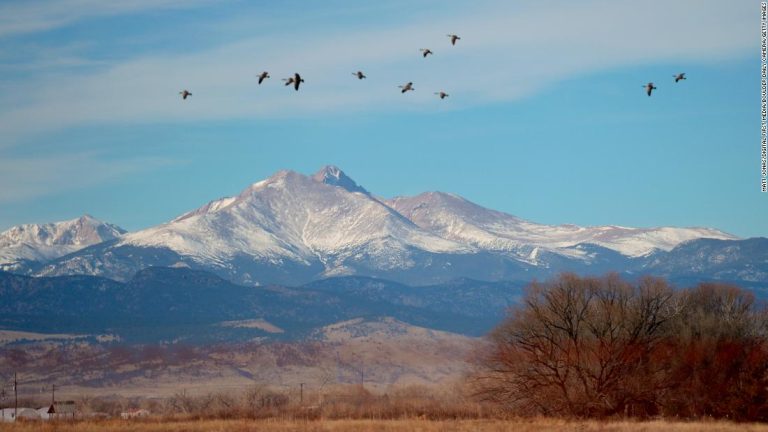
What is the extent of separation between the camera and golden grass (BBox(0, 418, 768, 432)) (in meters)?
73.4

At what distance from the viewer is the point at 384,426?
76.0 meters

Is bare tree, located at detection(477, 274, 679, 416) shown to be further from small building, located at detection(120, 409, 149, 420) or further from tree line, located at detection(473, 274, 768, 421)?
small building, located at detection(120, 409, 149, 420)

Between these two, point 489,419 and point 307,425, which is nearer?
point 307,425

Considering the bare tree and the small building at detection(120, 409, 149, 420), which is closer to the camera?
the bare tree

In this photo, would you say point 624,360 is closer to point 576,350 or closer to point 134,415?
point 576,350

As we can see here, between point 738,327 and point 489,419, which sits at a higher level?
point 738,327

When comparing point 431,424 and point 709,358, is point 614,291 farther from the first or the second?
point 431,424

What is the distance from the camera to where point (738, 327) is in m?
94.5

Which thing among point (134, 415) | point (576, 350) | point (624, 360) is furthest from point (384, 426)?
point (134, 415)

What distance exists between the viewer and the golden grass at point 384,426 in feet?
241

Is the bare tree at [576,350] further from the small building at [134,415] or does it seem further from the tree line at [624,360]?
the small building at [134,415]

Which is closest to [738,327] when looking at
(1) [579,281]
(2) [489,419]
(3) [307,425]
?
(1) [579,281]

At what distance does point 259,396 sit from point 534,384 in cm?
4258

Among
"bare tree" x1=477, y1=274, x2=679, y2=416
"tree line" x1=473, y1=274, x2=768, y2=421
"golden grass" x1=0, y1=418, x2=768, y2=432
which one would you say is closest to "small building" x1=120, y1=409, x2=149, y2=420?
"golden grass" x1=0, y1=418, x2=768, y2=432
